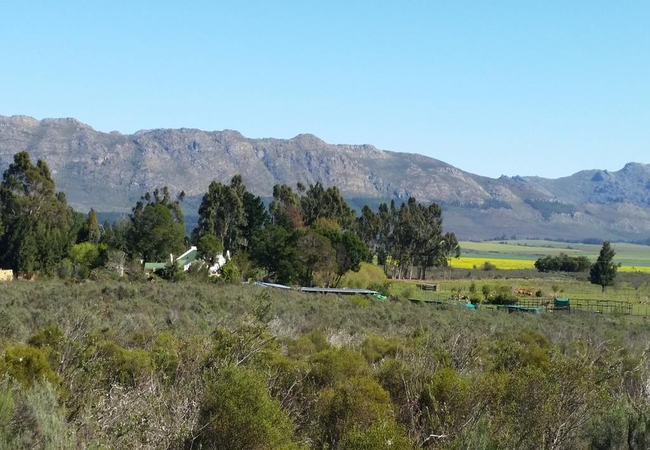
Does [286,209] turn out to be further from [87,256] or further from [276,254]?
[87,256]

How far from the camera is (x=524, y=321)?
121ft

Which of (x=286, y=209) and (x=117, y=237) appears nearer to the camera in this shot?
(x=117, y=237)

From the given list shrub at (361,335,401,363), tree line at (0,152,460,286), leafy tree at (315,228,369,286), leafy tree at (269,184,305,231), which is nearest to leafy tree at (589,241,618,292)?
tree line at (0,152,460,286)

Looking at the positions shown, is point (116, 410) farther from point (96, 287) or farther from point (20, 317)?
point (96, 287)

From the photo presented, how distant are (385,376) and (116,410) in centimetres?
512

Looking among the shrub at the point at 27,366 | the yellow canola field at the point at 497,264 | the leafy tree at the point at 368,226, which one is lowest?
the yellow canola field at the point at 497,264

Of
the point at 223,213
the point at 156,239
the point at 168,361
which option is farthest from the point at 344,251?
the point at 168,361

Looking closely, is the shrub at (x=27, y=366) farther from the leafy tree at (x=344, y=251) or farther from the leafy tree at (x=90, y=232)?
the leafy tree at (x=90, y=232)

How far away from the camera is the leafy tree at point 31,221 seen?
6144 centimetres

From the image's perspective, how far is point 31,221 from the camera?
210 feet

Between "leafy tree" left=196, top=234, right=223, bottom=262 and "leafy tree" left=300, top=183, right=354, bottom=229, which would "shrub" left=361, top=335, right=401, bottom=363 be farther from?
"leafy tree" left=300, top=183, right=354, bottom=229

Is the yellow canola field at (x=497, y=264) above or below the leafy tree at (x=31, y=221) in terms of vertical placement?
below

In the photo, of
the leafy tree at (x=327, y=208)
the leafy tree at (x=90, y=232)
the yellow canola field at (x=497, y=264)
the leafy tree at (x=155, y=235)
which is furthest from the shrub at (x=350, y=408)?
the yellow canola field at (x=497, y=264)

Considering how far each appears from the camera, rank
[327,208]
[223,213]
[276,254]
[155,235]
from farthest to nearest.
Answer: [327,208] → [223,213] → [155,235] → [276,254]
